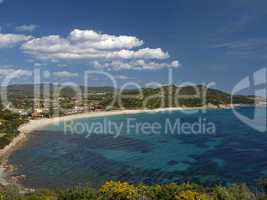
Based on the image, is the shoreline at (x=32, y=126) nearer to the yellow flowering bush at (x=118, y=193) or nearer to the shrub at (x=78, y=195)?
the shrub at (x=78, y=195)

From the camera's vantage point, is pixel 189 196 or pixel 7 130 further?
pixel 7 130

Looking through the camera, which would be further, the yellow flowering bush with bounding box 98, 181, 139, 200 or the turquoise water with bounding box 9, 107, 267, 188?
the turquoise water with bounding box 9, 107, 267, 188

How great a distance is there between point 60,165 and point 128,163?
11.4 meters

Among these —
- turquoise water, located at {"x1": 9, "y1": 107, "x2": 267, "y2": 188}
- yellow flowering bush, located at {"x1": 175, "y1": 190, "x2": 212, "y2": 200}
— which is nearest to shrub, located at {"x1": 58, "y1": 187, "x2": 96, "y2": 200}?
yellow flowering bush, located at {"x1": 175, "y1": 190, "x2": 212, "y2": 200}

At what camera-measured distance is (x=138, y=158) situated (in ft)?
Result: 210

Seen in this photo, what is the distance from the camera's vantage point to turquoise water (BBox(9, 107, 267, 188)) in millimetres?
49750

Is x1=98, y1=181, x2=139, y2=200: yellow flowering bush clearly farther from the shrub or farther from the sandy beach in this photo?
the sandy beach

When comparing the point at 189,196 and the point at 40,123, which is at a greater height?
the point at 189,196

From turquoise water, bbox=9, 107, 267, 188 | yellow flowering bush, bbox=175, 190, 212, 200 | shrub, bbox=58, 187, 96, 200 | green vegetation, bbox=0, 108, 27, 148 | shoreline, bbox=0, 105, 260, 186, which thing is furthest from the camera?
green vegetation, bbox=0, 108, 27, 148

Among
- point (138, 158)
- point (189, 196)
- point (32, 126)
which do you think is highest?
point (189, 196)

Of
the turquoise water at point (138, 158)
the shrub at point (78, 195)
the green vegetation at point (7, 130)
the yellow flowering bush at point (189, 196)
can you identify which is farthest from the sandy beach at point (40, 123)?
the yellow flowering bush at point (189, 196)

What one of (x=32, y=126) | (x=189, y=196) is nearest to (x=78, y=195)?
(x=189, y=196)

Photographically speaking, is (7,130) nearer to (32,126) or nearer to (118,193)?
(32,126)

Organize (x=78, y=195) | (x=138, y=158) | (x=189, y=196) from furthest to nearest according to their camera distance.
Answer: (x=138, y=158)
(x=78, y=195)
(x=189, y=196)
